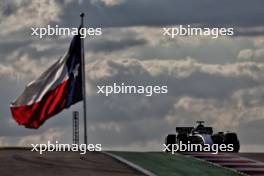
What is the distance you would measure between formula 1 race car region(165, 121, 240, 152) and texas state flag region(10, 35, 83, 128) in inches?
445

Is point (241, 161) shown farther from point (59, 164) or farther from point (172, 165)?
point (59, 164)

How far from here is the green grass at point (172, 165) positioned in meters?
28.0

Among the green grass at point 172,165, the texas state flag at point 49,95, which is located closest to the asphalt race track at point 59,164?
the green grass at point 172,165

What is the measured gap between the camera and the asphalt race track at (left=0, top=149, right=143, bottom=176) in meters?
24.9

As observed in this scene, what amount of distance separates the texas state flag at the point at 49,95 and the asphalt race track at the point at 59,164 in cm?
212

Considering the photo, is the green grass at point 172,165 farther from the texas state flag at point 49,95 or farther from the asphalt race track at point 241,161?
the texas state flag at point 49,95

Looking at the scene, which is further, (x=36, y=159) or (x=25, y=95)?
(x=25, y=95)

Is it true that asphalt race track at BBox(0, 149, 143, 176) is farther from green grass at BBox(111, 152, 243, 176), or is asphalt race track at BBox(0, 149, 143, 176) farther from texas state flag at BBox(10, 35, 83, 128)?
texas state flag at BBox(10, 35, 83, 128)

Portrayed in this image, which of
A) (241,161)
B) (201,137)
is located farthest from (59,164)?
(201,137)

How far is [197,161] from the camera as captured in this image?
32.8 m

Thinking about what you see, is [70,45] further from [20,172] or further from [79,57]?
[20,172]

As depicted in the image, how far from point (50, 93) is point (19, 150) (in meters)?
2.57

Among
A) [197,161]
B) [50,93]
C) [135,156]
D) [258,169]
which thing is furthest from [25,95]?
[258,169]

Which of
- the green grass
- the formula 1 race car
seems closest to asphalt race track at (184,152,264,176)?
the green grass
